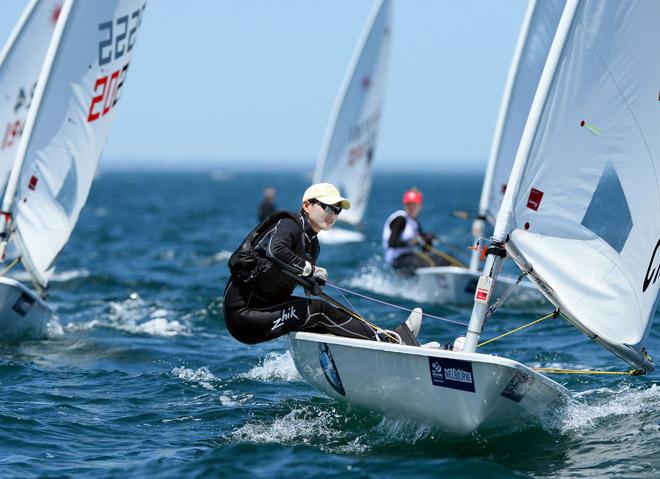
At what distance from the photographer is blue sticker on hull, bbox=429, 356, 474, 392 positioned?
5.72 m

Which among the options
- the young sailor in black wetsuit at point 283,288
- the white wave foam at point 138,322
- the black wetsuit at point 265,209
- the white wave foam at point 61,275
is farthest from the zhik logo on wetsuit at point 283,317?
the black wetsuit at point 265,209

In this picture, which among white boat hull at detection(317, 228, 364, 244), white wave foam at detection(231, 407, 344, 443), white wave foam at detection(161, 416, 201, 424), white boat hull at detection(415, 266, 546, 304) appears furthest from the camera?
white boat hull at detection(317, 228, 364, 244)

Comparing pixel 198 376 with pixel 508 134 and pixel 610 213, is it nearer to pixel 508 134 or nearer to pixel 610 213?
pixel 610 213

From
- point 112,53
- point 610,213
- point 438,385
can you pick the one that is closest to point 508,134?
point 112,53

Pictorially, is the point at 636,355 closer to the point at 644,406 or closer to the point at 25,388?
the point at 644,406

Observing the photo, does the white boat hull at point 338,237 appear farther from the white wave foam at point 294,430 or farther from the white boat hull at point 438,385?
the white boat hull at point 438,385

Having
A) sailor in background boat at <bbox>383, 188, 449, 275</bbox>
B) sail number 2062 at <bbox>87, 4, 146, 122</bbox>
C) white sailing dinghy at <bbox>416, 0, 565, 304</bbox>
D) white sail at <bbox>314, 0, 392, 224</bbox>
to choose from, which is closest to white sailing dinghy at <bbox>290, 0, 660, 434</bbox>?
sail number 2062 at <bbox>87, 4, 146, 122</bbox>

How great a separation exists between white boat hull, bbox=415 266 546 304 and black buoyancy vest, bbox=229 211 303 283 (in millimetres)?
6201

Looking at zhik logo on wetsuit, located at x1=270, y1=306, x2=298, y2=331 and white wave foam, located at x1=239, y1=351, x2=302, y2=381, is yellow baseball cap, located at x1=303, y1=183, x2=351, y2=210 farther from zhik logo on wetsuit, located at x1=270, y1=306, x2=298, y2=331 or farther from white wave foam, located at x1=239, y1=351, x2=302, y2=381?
white wave foam, located at x1=239, y1=351, x2=302, y2=381

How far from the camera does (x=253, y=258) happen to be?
21.4 feet

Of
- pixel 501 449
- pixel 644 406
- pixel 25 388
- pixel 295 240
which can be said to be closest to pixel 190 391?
pixel 25 388

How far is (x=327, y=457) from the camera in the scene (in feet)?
19.1

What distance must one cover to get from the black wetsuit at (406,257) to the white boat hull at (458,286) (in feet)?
1.32

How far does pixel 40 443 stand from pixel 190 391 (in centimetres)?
165
